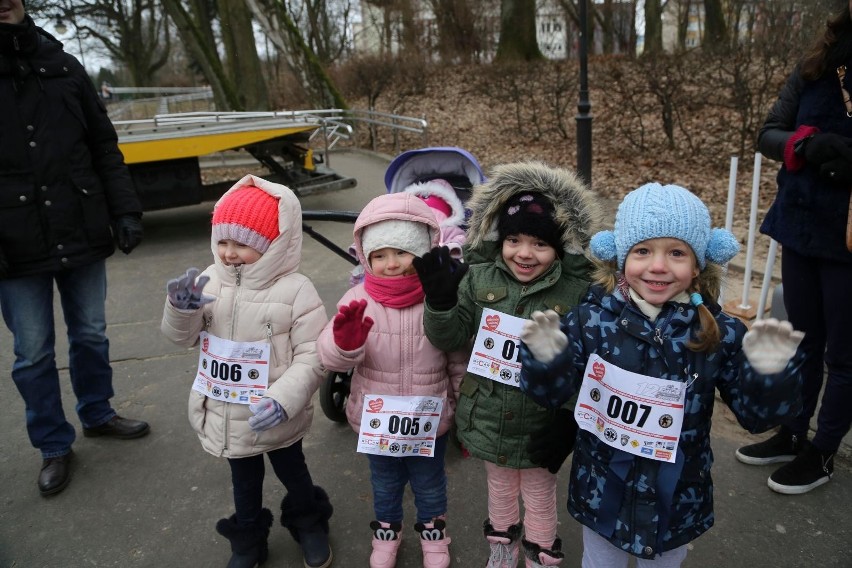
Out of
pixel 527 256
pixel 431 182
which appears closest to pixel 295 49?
pixel 431 182

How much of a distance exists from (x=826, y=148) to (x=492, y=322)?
1374 millimetres

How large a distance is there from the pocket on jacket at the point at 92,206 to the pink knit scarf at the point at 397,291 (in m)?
1.61

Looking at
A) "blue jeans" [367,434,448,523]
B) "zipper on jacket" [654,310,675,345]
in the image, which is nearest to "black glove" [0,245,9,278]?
"blue jeans" [367,434,448,523]

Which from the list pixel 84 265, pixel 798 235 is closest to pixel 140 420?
pixel 84 265

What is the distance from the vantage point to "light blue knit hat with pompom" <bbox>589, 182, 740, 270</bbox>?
5.67ft

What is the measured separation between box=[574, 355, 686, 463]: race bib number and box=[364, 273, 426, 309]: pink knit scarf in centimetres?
67

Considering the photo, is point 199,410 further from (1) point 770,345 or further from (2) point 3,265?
(1) point 770,345

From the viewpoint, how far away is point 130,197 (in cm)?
313

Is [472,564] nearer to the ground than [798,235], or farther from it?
nearer to the ground

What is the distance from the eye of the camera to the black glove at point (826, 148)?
221 cm

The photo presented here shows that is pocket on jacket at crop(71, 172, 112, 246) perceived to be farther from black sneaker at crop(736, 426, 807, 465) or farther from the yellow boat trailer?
the yellow boat trailer

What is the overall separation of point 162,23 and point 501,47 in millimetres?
19957

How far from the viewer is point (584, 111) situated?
714 cm

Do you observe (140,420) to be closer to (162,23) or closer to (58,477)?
(58,477)
